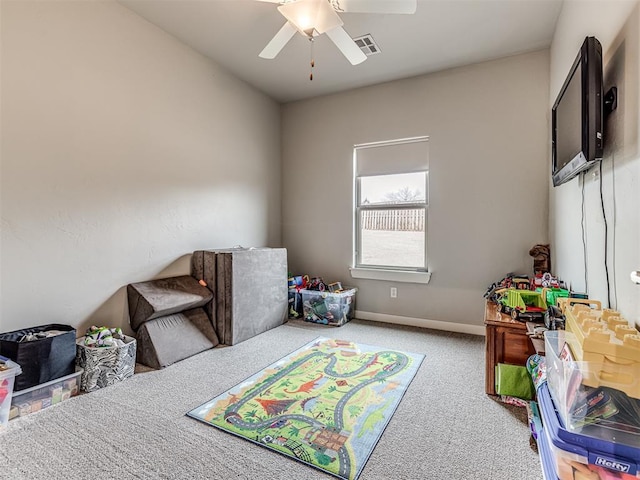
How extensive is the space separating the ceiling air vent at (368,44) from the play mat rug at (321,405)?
2892 mm

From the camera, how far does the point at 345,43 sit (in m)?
2.32

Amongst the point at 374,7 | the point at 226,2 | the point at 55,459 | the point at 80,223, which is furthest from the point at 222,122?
the point at 55,459

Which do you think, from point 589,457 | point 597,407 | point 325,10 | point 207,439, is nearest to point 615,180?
point 597,407

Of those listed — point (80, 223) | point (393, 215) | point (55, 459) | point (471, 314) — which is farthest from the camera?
point (393, 215)

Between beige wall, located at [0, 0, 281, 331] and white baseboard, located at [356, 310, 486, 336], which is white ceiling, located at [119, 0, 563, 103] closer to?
beige wall, located at [0, 0, 281, 331]

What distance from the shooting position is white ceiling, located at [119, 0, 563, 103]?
2.62 metres

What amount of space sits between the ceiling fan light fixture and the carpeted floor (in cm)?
246

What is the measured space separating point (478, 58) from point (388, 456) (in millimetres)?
3653

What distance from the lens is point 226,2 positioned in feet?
8.43

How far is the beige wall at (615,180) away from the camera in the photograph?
131 centimetres

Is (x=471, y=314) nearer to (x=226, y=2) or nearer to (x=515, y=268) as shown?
(x=515, y=268)

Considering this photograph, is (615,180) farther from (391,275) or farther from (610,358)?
(391,275)

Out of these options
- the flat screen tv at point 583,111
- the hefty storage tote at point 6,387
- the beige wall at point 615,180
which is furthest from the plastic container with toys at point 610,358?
the hefty storage tote at point 6,387

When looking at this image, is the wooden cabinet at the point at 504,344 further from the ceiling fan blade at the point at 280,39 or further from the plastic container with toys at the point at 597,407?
the ceiling fan blade at the point at 280,39
